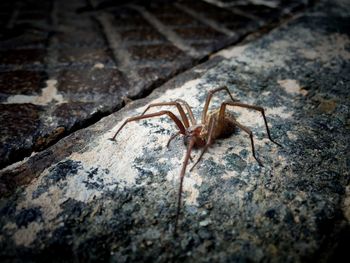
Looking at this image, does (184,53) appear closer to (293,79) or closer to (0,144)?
(293,79)

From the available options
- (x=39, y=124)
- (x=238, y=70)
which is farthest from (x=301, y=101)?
(x=39, y=124)

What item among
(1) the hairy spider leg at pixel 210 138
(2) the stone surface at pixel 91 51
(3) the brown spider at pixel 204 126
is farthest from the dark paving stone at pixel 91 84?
(1) the hairy spider leg at pixel 210 138

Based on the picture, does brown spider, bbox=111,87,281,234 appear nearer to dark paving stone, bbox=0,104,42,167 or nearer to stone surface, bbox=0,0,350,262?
stone surface, bbox=0,0,350,262

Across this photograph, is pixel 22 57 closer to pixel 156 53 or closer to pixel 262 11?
pixel 156 53

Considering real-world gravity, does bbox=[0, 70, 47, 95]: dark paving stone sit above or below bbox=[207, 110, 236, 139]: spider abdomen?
below

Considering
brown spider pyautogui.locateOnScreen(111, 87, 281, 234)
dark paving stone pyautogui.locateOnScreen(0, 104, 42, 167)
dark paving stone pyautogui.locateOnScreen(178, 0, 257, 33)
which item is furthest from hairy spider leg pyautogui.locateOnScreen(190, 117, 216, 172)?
dark paving stone pyautogui.locateOnScreen(178, 0, 257, 33)

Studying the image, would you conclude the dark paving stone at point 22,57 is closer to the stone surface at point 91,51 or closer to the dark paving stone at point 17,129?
the stone surface at point 91,51
